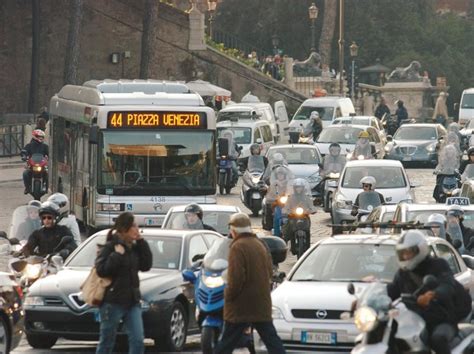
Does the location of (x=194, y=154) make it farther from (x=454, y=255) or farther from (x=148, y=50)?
(x=148, y=50)

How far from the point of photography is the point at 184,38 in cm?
7088

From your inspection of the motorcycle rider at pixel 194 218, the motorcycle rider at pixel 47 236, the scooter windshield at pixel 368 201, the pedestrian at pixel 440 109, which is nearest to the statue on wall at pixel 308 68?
the pedestrian at pixel 440 109

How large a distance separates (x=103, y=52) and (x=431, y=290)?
5701cm

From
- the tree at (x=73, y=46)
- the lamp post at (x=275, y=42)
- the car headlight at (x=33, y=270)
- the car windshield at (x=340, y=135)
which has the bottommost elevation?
the car headlight at (x=33, y=270)

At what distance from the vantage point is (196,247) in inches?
749

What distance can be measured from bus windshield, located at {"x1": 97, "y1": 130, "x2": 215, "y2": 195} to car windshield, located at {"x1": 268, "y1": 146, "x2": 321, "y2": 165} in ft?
34.3

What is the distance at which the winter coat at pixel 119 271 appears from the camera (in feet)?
47.1

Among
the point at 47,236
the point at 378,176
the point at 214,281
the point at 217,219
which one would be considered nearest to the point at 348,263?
the point at 214,281

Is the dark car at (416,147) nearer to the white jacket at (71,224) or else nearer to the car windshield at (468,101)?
the car windshield at (468,101)

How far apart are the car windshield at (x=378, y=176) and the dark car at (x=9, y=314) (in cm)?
1857

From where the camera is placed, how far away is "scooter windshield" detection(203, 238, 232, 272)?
50.9ft

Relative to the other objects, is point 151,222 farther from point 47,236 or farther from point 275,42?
point 275,42

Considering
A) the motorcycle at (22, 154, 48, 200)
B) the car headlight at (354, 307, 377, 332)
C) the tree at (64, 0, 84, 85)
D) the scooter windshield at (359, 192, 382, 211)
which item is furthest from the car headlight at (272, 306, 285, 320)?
the tree at (64, 0, 84, 85)

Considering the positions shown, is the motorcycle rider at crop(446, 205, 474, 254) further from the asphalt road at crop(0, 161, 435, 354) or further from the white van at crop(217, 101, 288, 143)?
the white van at crop(217, 101, 288, 143)
